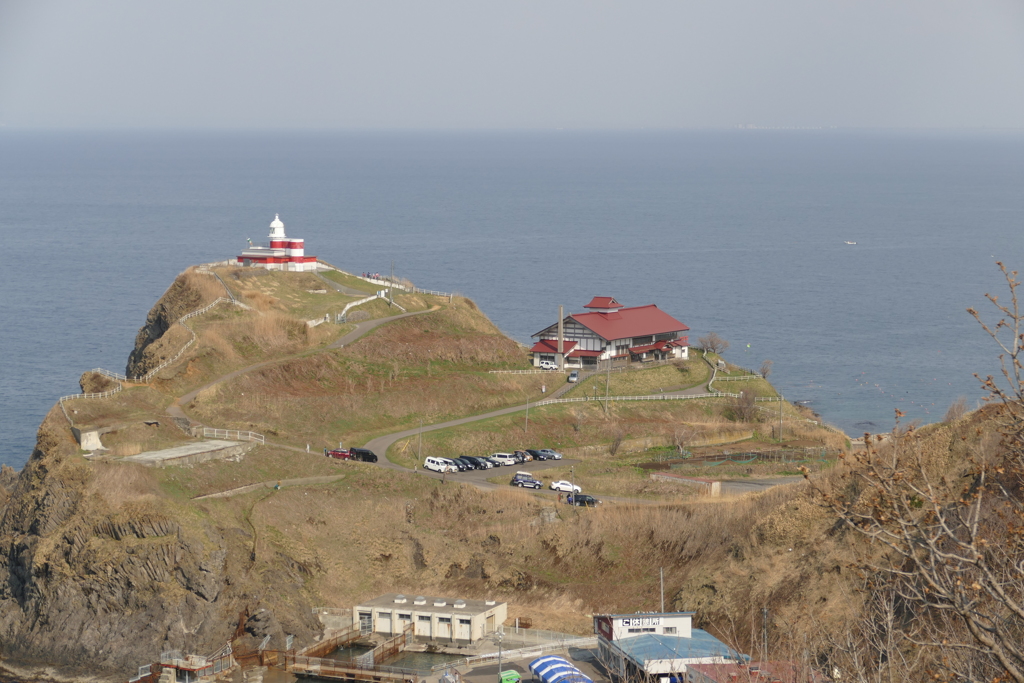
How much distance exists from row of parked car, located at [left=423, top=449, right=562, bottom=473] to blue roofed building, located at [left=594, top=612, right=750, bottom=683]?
21115 millimetres

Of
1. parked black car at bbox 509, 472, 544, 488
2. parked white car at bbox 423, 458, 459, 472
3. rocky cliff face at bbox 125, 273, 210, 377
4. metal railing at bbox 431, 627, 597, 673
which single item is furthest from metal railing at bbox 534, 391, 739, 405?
metal railing at bbox 431, 627, 597, 673

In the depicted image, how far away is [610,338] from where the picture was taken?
292 feet

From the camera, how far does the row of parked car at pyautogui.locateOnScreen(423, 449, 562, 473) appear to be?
6794 centimetres

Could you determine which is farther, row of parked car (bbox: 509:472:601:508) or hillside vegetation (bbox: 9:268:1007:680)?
row of parked car (bbox: 509:472:601:508)

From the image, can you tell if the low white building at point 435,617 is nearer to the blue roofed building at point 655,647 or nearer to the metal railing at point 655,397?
the blue roofed building at point 655,647

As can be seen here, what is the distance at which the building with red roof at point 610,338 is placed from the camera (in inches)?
3519

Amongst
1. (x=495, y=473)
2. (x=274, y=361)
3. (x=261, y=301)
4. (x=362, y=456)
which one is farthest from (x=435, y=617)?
(x=261, y=301)

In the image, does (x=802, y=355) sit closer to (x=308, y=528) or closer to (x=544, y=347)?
(x=544, y=347)

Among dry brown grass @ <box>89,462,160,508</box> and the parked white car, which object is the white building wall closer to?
dry brown grass @ <box>89,462,160,508</box>

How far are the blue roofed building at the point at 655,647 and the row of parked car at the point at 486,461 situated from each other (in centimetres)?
2111

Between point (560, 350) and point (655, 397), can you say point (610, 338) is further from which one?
point (655, 397)

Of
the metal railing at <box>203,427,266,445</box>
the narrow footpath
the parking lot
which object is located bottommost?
the parking lot

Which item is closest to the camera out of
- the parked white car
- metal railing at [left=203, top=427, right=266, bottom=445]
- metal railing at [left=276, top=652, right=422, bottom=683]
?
metal railing at [left=276, top=652, right=422, bottom=683]

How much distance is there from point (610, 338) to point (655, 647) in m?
46.1
